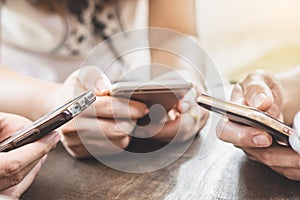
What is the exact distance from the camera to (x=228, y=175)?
0.47 metres

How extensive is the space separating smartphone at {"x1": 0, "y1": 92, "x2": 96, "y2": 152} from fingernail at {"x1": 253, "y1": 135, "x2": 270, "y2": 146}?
0.17m

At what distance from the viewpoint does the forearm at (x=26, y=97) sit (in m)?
0.59

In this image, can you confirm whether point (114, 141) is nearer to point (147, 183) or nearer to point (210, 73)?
point (147, 183)

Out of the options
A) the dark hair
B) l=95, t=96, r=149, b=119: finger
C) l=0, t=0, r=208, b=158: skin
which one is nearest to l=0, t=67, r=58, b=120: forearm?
l=0, t=0, r=208, b=158: skin

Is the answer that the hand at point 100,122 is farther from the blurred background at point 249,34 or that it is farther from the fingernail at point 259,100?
the blurred background at point 249,34

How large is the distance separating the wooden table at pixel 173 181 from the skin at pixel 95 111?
24 millimetres

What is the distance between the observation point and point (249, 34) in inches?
39.7

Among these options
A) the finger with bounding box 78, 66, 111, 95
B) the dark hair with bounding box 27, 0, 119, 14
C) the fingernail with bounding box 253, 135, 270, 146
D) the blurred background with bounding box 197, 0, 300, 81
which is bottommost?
the blurred background with bounding box 197, 0, 300, 81

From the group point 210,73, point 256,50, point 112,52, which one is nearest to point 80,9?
point 112,52

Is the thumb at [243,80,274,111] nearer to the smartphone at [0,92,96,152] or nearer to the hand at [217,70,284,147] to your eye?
the hand at [217,70,284,147]

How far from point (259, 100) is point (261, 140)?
0.05 m

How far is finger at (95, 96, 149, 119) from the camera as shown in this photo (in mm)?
491

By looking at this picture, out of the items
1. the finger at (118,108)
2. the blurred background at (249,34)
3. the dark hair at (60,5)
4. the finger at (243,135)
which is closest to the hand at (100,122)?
the finger at (118,108)

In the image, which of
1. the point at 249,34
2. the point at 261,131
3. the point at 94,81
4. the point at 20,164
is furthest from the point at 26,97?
the point at 249,34
